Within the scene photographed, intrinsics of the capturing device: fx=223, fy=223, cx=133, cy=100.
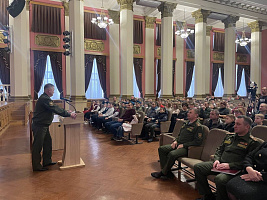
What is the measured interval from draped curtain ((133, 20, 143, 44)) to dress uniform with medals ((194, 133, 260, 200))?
38.3 feet

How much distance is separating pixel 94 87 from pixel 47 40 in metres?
3.53

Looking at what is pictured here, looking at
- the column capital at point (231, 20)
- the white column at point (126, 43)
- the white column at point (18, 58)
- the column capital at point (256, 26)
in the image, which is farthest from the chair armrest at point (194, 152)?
the column capital at point (256, 26)

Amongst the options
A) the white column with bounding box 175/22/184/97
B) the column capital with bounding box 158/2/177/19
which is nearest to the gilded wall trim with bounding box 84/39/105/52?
the column capital with bounding box 158/2/177/19

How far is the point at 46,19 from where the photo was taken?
455 inches

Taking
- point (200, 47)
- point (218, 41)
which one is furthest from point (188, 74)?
point (218, 41)

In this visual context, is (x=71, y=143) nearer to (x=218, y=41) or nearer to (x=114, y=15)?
(x=114, y=15)

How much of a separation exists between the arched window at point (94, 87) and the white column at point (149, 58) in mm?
3030

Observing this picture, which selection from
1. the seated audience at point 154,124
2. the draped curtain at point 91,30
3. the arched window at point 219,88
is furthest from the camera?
the arched window at point 219,88

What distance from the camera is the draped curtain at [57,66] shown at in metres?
11.8

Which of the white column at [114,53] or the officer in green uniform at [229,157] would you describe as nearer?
the officer in green uniform at [229,157]

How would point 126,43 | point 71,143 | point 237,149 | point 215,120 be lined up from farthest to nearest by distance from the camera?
point 126,43
point 215,120
point 71,143
point 237,149

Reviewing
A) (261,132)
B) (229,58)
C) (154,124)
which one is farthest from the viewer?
(229,58)

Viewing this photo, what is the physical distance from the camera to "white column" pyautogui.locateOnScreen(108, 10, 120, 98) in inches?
499

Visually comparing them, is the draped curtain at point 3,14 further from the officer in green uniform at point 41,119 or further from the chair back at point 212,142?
the chair back at point 212,142
